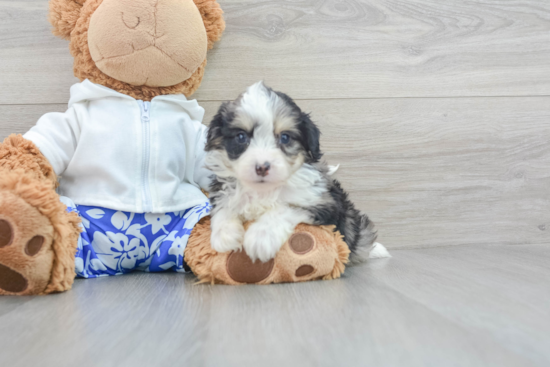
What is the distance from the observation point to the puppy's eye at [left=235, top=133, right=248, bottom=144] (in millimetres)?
1251

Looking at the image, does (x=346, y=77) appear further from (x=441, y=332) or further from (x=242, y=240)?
(x=441, y=332)

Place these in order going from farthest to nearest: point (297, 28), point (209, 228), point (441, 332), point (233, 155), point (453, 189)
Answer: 1. point (453, 189)
2. point (297, 28)
3. point (209, 228)
4. point (233, 155)
5. point (441, 332)

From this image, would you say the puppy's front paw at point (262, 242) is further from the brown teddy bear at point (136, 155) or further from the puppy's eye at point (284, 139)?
the puppy's eye at point (284, 139)

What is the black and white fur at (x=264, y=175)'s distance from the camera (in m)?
1.23

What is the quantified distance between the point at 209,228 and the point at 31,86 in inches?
40.2

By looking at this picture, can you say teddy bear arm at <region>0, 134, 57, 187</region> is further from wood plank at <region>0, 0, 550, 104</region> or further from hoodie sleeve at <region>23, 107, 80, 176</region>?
wood plank at <region>0, 0, 550, 104</region>

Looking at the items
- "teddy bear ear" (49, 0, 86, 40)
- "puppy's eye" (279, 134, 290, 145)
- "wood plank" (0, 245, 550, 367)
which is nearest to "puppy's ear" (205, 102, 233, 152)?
"puppy's eye" (279, 134, 290, 145)

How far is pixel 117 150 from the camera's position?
149 cm

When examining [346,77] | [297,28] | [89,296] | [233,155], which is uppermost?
[297,28]

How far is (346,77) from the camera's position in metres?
1.98

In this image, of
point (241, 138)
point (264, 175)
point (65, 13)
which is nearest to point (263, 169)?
point (264, 175)

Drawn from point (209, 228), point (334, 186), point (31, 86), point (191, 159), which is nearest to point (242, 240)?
point (209, 228)

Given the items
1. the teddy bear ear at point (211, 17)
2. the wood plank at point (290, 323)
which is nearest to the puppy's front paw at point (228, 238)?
the wood plank at point (290, 323)

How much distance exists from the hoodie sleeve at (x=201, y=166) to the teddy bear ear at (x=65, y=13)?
58cm
